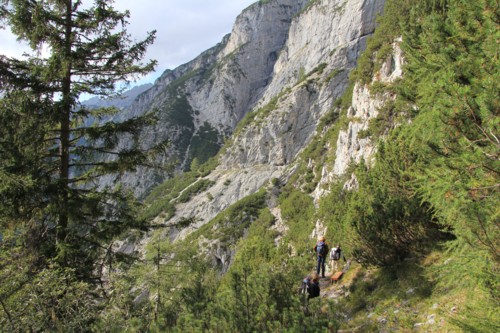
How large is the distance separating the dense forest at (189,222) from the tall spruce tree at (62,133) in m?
0.03

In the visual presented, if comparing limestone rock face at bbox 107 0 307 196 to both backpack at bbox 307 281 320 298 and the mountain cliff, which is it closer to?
the mountain cliff

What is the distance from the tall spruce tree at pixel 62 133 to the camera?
6.19m

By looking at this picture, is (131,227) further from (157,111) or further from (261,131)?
(261,131)

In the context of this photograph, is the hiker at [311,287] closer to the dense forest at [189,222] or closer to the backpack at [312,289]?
the backpack at [312,289]

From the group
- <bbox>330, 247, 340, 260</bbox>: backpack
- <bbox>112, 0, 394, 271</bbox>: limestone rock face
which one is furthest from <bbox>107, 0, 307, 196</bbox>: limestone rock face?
<bbox>330, 247, 340, 260</bbox>: backpack

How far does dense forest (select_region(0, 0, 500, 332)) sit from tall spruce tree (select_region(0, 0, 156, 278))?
3cm

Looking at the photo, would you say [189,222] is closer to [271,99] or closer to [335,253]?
[335,253]

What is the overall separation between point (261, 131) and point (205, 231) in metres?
30.8

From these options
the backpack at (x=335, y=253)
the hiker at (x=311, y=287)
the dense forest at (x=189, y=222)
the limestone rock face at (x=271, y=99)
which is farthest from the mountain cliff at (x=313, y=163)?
the hiker at (x=311, y=287)

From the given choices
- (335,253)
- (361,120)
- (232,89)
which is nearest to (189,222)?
(335,253)

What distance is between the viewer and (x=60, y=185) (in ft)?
20.7

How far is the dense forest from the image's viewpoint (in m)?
3.60

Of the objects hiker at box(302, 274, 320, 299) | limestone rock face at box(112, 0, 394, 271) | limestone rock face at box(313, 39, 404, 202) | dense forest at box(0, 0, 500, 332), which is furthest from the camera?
limestone rock face at box(112, 0, 394, 271)

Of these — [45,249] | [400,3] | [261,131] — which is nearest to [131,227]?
[45,249]
